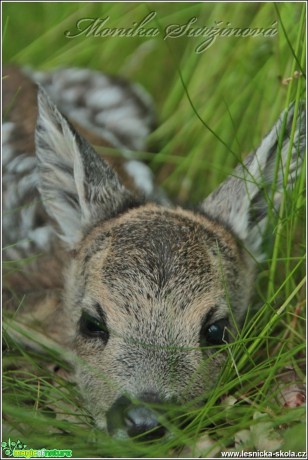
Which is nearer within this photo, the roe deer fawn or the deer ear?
the roe deer fawn

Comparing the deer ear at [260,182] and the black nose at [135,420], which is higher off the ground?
the deer ear at [260,182]

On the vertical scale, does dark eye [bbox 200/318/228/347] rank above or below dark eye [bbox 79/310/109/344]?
below

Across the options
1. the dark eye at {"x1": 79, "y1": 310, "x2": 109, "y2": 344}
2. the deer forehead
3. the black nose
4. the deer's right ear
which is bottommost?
the black nose

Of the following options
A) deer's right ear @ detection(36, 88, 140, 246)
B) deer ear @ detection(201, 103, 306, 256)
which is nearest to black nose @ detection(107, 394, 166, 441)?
deer's right ear @ detection(36, 88, 140, 246)

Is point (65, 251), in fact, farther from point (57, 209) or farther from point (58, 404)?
point (58, 404)

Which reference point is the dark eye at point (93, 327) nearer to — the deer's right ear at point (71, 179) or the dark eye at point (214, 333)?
the dark eye at point (214, 333)

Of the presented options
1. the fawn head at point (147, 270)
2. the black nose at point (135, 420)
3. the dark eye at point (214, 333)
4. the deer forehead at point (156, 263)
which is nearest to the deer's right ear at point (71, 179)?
the fawn head at point (147, 270)

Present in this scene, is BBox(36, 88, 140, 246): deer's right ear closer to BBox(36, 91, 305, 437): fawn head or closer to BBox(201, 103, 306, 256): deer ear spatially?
BBox(36, 91, 305, 437): fawn head
